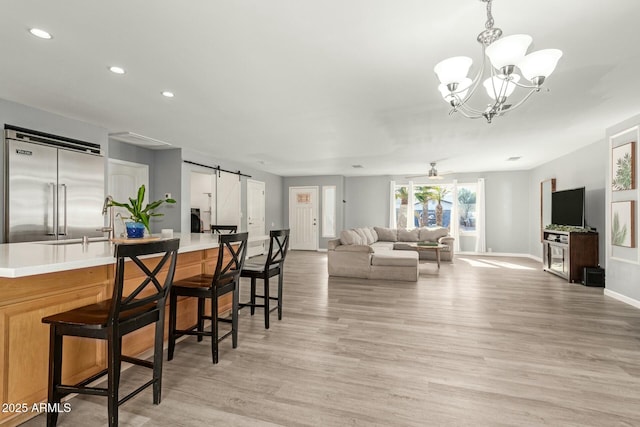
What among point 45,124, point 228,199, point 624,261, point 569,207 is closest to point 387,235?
point 569,207

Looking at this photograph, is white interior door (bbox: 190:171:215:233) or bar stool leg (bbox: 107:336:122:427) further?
white interior door (bbox: 190:171:215:233)

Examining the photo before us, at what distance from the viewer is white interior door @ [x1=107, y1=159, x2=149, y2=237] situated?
5.67 metres

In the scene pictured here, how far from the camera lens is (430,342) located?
9.61 feet

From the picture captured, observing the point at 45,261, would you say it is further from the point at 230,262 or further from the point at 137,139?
the point at 137,139

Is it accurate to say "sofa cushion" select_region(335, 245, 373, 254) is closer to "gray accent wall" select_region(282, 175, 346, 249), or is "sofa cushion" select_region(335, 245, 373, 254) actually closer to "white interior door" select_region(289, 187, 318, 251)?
"gray accent wall" select_region(282, 175, 346, 249)

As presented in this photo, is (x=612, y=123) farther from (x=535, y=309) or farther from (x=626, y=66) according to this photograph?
(x=535, y=309)

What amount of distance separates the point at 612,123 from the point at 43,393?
21.6 feet

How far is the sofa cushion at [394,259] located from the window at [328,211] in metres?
4.34

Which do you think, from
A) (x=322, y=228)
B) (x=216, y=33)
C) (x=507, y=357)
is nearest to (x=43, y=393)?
(x=216, y=33)

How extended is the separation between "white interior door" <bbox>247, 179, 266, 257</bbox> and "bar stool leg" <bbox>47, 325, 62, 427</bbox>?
658 centimetres

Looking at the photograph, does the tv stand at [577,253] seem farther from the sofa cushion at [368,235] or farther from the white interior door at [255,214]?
the white interior door at [255,214]

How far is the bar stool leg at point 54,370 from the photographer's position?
1715 mm

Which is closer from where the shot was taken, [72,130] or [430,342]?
[430,342]

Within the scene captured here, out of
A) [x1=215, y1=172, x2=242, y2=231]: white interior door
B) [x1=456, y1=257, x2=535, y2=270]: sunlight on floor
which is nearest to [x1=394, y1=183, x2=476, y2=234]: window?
[x1=456, y1=257, x2=535, y2=270]: sunlight on floor
